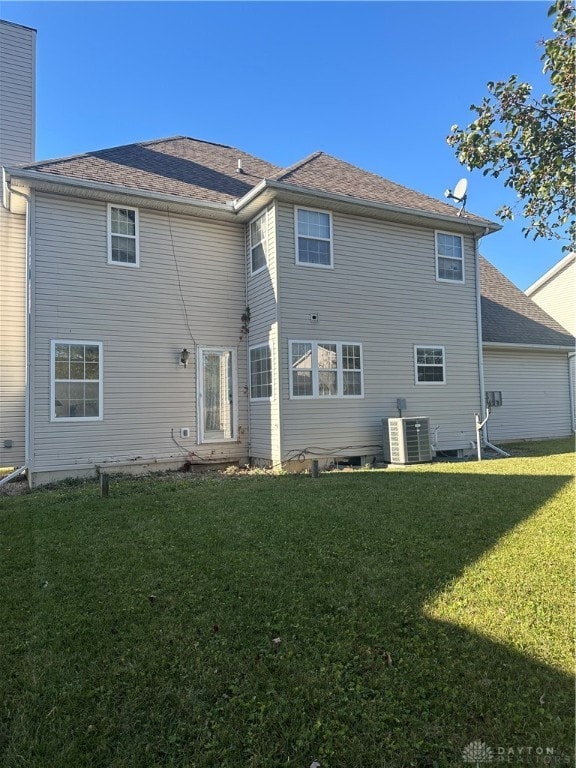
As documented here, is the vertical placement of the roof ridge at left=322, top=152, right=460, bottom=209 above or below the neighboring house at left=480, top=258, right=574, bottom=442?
above

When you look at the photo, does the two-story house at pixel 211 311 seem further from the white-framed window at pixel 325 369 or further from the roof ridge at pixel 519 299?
the roof ridge at pixel 519 299

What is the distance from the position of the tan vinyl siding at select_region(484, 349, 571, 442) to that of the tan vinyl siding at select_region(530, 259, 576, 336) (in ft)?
16.4

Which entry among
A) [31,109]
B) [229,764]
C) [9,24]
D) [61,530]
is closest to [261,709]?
[229,764]

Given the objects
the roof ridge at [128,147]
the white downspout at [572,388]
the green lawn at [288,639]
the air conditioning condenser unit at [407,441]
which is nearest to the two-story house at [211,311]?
the roof ridge at [128,147]

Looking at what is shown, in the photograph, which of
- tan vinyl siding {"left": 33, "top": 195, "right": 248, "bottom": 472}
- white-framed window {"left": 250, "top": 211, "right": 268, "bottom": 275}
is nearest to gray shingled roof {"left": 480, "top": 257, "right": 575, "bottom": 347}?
white-framed window {"left": 250, "top": 211, "right": 268, "bottom": 275}

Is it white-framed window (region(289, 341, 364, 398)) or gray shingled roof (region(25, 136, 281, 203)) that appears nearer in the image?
gray shingled roof (region(25, 136, 281, 203))

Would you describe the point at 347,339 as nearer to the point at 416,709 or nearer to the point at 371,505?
the point at 371,505

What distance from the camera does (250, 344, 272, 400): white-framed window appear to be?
9.90 metres

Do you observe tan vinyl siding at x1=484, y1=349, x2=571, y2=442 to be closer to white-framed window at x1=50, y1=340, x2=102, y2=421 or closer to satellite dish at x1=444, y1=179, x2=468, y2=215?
satellite dish at x1=444, y1=179, x2=468, y2=215

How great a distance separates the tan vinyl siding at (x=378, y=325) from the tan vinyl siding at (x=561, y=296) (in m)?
9.85

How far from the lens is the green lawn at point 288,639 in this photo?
6.90 feet

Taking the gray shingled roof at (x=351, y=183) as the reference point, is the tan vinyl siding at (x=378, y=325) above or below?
below

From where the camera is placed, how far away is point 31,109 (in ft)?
36.9

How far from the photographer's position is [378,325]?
10773 mm
